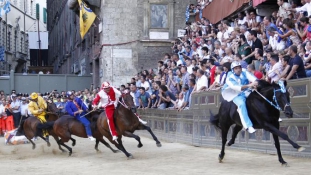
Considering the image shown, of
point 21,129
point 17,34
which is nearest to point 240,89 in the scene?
point 21,129

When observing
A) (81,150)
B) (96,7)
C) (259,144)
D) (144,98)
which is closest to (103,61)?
(96,7)

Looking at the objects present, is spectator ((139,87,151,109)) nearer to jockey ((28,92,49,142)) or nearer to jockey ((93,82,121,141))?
jockey ((28,92,49,142))

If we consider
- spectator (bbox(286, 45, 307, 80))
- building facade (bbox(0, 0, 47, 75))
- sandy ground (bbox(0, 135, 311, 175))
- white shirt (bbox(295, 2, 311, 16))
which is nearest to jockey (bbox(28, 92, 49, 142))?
sandy ground (bbox(0, 135, 311, 175))

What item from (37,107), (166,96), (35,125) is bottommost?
(35,125)

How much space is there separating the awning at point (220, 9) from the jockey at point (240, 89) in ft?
30.5

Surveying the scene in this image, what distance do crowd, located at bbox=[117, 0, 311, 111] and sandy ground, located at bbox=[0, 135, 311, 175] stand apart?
1.87m

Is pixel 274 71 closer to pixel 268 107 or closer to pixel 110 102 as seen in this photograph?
pixel 268 107

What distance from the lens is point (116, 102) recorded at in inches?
589

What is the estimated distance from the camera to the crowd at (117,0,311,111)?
13.1 metres

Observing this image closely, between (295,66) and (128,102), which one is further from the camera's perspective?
(128,102)

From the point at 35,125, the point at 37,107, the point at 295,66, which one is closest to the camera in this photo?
the point at 295,66

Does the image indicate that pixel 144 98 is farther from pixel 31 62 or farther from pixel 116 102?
pixel 31 62

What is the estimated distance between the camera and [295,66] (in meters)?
12.0

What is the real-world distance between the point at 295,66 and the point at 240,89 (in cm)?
134
